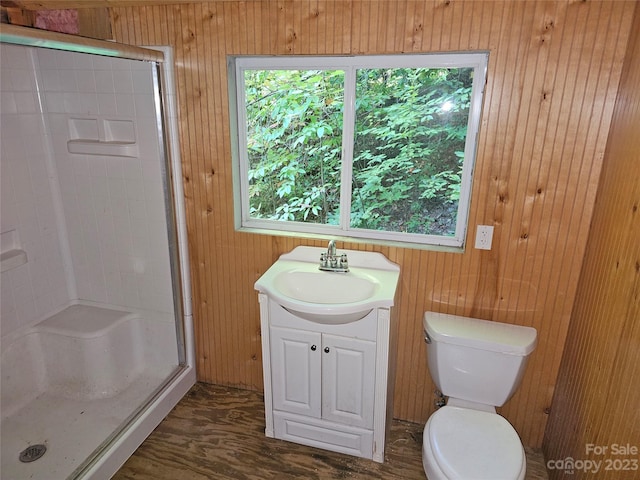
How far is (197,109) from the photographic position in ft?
6.82

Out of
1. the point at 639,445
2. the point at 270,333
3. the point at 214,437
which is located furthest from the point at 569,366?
the point at 214,437

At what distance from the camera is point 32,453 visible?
76.7 inches

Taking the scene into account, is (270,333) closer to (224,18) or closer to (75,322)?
(75,322)

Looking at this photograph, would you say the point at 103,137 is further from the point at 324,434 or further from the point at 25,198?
the point at 324,434

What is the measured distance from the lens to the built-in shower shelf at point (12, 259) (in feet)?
7.21

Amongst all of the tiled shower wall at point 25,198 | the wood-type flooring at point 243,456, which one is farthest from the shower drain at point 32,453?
the tiled shower wall at point 25,198

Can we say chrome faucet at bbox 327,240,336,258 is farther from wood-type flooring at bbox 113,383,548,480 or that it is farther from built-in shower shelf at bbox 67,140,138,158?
built-in shower shelf at bbox 67,140,138,158

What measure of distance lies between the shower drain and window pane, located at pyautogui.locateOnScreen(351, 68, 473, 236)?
6.11ft

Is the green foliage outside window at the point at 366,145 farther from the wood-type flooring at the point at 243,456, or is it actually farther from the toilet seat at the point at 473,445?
the wood-type flooring at the point at 243,456

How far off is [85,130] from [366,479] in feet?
7.61

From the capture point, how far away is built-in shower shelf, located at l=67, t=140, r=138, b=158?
2254 mm

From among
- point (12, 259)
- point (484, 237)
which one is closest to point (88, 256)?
point (12, 259)

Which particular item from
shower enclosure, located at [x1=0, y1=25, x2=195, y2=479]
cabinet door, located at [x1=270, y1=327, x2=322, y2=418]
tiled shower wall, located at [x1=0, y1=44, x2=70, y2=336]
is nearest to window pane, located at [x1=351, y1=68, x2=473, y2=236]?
cabinet door, located at [x1=270, y1=327, x2=322, y2=418]

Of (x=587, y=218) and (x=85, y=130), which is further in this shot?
(x=85, y=130)
